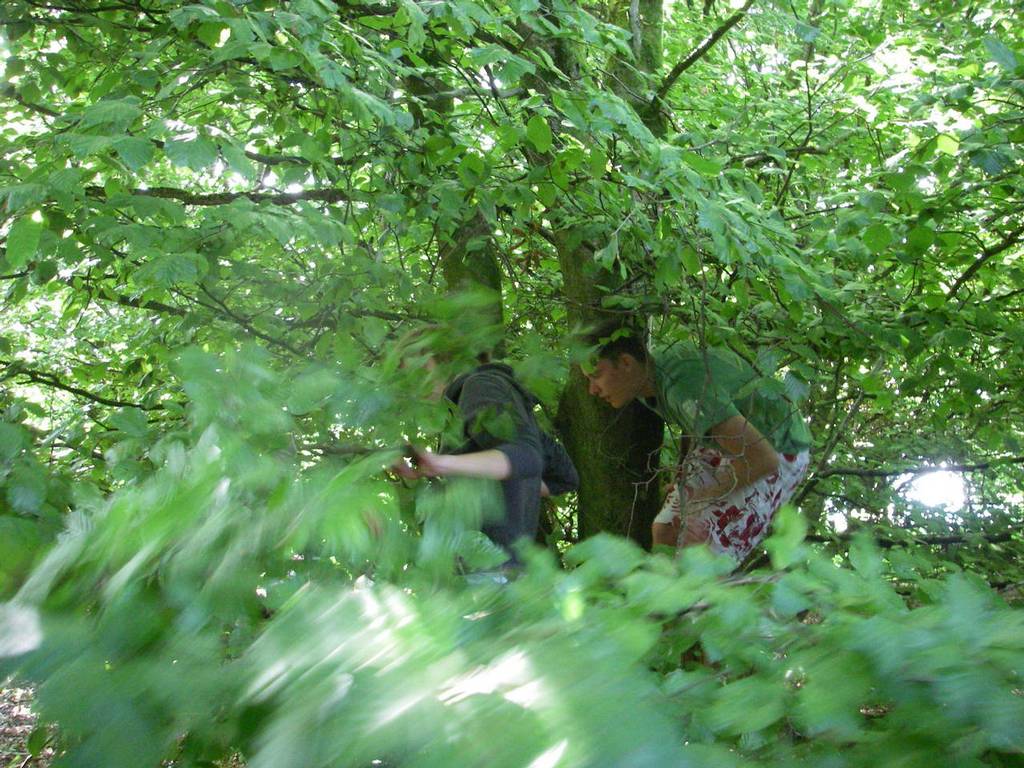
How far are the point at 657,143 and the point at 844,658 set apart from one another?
8.44ft

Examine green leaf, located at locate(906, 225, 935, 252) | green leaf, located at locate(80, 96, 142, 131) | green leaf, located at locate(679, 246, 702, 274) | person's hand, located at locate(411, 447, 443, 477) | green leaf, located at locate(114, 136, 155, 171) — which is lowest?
person's hand, located at locate(411, 447, 443, 477)

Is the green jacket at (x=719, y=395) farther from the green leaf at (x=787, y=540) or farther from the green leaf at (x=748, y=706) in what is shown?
the green leaf at (x=748, y=706)

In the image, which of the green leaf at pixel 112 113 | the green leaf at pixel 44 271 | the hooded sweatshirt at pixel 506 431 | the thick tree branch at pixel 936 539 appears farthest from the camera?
the thick tree branch at pixel 936 539

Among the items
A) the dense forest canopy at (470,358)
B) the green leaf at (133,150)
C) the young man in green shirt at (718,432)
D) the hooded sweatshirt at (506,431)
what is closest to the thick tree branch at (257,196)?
the dense forest canopy at (470,358)

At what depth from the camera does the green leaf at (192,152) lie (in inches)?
101

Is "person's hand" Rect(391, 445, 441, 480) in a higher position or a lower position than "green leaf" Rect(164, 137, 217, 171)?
lower

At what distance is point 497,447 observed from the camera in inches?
90.6

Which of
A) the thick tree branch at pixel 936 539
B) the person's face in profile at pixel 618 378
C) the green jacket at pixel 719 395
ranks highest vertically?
the person's face in profile at pixel 618 378

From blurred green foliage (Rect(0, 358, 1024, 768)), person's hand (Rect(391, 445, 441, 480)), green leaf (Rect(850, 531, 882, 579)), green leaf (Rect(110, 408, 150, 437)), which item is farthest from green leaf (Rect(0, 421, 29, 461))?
green leaf (Rect(850, 531, 882, 579))

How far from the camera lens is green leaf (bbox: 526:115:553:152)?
3.18 m

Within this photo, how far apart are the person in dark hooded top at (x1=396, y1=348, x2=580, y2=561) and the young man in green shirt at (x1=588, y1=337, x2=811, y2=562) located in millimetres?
1052

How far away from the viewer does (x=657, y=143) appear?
3.20 m

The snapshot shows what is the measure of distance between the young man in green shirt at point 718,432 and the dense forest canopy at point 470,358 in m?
0.18

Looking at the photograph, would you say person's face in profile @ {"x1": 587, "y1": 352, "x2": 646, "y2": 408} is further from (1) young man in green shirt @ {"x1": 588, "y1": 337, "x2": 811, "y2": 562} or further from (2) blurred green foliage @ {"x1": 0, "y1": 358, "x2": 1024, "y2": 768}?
(2) blurred green foliage @ {"x1": 0, "y1": 358, "x2": 1024, "y2": 768}
